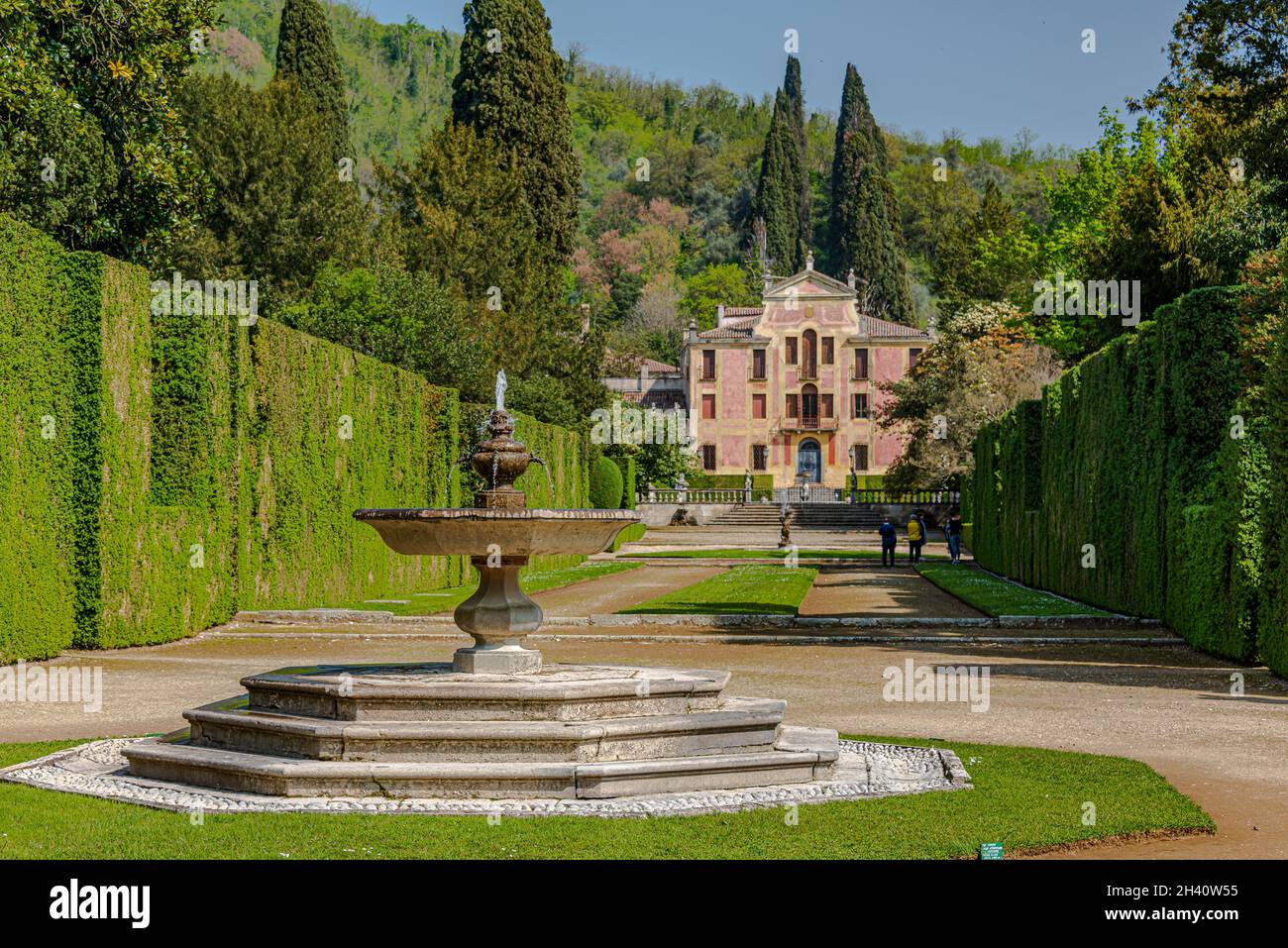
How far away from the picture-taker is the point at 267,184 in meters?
47.2

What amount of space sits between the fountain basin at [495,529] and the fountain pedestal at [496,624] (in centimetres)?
20

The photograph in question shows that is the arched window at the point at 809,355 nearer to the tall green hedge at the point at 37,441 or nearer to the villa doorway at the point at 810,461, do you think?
the villa doorway at the point at 810,461

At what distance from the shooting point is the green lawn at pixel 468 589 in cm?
2347

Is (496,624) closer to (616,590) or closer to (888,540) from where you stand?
(616,590)

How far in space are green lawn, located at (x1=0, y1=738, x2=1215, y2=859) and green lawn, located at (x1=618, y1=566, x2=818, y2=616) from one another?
13.6 m

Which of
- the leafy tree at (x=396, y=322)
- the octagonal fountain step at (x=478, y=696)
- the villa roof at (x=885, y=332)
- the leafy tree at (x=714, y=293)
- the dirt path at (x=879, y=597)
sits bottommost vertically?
the dirt path at (x=879, y=597)

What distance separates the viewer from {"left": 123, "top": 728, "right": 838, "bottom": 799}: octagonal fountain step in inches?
353

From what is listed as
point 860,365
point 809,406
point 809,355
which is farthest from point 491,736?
point 860,365

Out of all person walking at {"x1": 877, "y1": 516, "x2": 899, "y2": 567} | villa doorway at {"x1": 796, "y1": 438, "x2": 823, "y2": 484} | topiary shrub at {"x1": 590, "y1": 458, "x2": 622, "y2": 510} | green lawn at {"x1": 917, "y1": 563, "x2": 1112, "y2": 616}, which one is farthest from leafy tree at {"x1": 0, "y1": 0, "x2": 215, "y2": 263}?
villa doorway at {"x1": 796, "y1": 438, "x2": 823, "y2": 484}

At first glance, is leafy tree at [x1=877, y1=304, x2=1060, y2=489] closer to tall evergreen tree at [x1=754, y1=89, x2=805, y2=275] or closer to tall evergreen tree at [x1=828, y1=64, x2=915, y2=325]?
tall evergreen tree at [x1=828, y1=64, x2=915, y2=325]

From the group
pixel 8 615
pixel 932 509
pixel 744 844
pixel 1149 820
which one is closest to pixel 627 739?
pixel 744 844

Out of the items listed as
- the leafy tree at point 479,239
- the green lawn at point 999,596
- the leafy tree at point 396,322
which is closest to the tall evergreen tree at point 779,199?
the leafy tree at point 479,239

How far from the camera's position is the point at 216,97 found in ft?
155

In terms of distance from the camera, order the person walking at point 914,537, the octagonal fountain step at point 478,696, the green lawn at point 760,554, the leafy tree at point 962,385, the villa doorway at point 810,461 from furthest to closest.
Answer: the villa doorway at point 810,461 < the leafy tree at point 962,385 < the green lawn at point 760,554 < the person walking at point 914,537 < the octagonal fountain step at point 478,696
